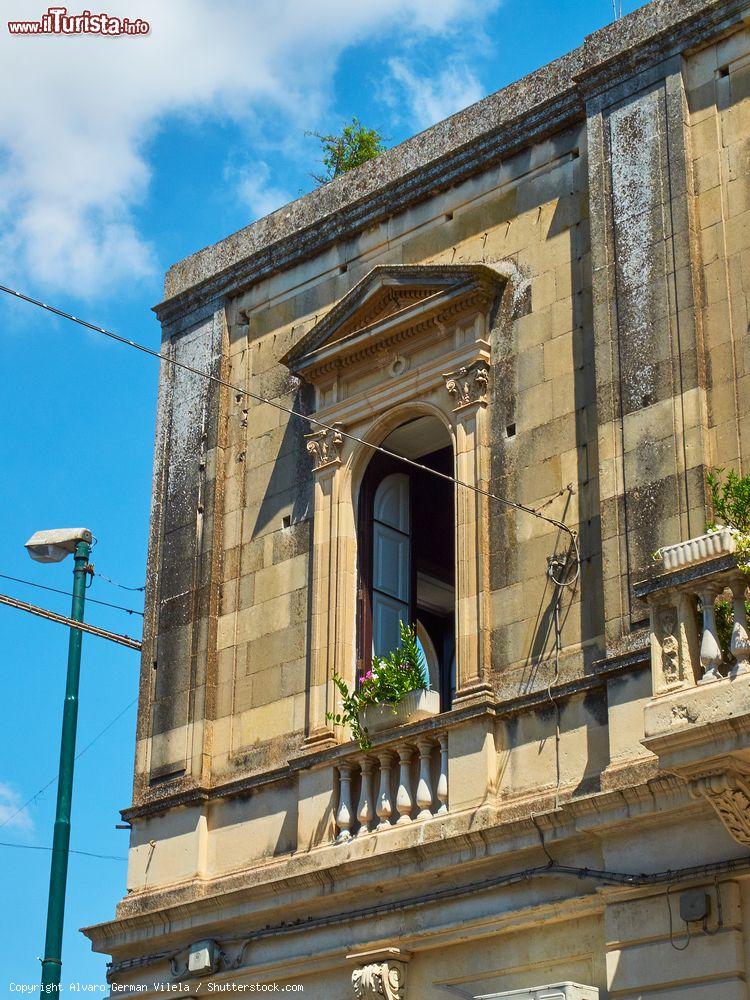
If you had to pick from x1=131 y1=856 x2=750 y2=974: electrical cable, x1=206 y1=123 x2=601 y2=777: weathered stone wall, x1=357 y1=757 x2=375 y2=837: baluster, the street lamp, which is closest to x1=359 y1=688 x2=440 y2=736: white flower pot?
x1=357 y1=757 x2=375 y2=837: baluster

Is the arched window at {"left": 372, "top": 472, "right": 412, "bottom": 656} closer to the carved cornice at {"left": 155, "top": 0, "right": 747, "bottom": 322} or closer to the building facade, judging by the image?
the building facade

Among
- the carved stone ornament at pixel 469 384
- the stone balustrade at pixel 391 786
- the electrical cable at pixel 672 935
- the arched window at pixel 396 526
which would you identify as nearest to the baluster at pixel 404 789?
the stone balustrade at pixel 391 786

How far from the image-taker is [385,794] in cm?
1454

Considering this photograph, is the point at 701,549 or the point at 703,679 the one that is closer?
the point at 703,679

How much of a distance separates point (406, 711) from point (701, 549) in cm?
367

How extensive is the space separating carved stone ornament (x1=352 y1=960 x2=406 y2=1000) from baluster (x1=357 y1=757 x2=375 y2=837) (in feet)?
3.69

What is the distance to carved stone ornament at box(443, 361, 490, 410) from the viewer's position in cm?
1527

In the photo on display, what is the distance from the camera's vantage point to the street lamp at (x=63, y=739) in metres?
15.2

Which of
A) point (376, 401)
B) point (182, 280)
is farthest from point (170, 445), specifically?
point (376, 401)

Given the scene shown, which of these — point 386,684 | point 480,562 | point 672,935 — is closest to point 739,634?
point 672,935

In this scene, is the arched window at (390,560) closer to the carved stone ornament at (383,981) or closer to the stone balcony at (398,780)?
the stone balcony at (398,780)

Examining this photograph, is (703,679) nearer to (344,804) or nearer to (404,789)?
(404,789)

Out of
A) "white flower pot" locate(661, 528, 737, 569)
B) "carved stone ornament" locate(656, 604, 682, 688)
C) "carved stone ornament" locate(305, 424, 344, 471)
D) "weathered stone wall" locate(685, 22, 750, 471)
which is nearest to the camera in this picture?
"white flower pot" locate(661, 528, 737, 569)

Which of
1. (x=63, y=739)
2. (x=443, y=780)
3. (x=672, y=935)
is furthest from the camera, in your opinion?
(x=63, y=739)
